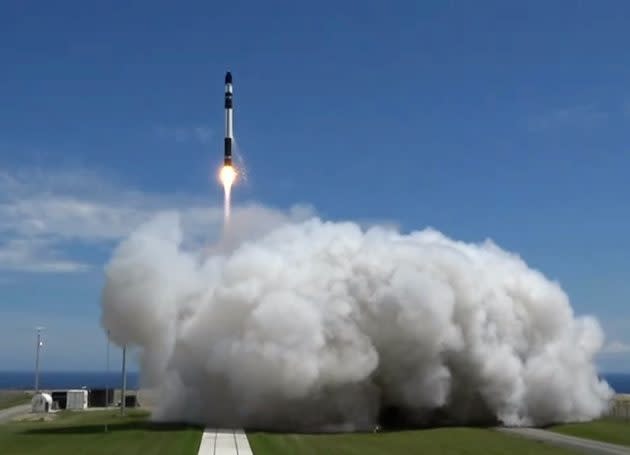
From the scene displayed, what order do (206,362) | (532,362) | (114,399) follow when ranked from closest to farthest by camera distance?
(206,362) → (532,362) → (114,399)

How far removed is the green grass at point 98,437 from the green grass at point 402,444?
12.9 feet

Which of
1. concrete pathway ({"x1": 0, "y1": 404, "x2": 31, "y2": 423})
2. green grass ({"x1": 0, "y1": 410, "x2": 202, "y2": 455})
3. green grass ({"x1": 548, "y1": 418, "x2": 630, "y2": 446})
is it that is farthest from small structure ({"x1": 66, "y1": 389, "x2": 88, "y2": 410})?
green grass ({"x1": 548, "y1": 418, "x2": 630, "y2": 446})

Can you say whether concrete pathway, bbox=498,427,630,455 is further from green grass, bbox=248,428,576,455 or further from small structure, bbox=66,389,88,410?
small structure, bbox=66,389,88,410

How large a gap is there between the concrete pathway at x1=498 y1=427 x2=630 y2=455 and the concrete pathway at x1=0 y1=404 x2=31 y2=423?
3549 centimetres

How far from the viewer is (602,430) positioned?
5041 cm

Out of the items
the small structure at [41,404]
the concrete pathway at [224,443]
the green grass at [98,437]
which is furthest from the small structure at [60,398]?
the concrete pathway at [224,443]

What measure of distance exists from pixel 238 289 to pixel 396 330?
35.8 ft

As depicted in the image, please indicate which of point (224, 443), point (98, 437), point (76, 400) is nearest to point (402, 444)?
point (224, 443)

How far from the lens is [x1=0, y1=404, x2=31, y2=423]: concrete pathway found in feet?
206

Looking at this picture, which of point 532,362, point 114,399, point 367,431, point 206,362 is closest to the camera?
point 367,431

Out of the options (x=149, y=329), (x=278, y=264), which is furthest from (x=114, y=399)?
(x=278, y=264)

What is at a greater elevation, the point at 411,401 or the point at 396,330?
the point at 396,330

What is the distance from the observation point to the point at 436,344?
2206 inches

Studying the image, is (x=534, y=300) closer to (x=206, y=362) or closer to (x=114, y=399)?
(x=206, y=362)
